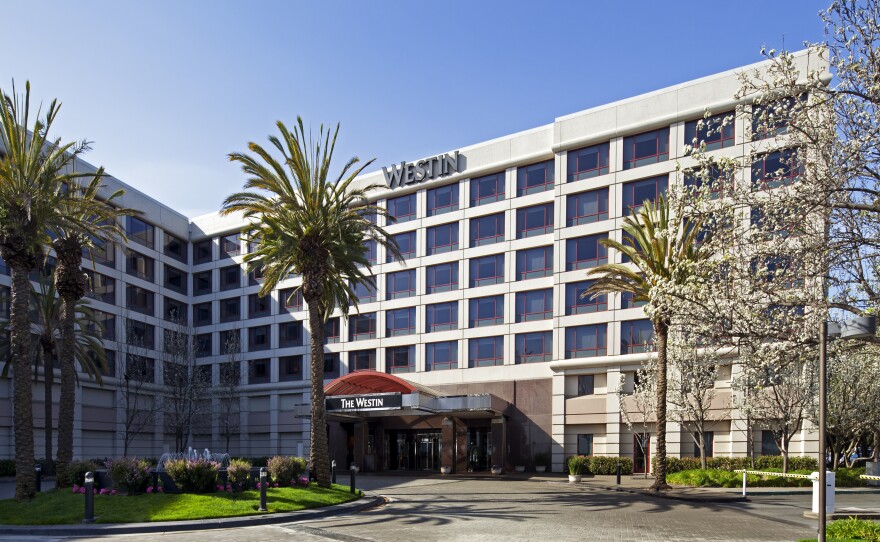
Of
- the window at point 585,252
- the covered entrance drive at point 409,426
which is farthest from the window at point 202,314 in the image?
the window at point 585,252

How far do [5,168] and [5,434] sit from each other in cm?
2800

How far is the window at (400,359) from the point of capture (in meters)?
53.4

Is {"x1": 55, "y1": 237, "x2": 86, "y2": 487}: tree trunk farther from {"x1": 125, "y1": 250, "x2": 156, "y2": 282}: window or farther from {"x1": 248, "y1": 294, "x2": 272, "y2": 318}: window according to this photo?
{"x1": 248, "y1": 294, "x2": 272, "y2": 318}: window

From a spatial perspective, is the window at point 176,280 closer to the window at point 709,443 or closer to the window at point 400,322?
the window at point 400,322

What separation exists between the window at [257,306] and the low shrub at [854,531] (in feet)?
167

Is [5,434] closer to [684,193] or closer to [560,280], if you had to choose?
[560,280]

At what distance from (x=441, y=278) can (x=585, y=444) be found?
15.6 meters

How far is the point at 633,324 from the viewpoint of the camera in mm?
43875

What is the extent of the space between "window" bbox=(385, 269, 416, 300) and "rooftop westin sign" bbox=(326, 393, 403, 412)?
12017mm

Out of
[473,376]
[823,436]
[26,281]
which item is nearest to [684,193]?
[823,436]

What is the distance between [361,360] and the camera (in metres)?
56.0

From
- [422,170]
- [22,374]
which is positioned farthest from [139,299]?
[22,374]

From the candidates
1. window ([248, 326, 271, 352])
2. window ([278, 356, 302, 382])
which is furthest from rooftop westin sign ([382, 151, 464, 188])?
window ([248, 326, 271, 352])

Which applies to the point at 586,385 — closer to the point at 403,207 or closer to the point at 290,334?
the point at 403,207
